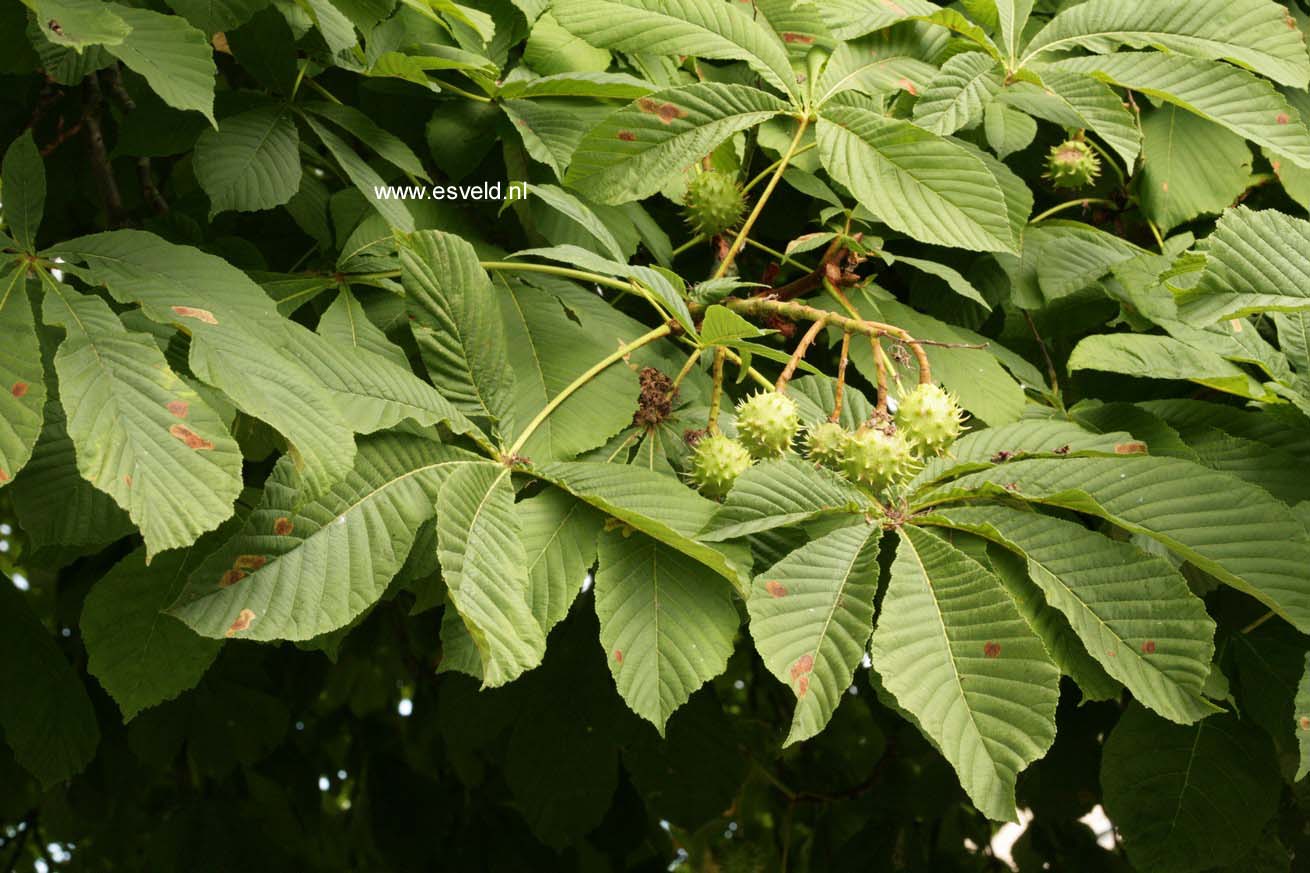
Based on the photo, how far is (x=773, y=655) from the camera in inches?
44.1

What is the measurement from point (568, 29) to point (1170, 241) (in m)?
0.98

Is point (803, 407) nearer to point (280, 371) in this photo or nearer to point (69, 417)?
point (280, 371)

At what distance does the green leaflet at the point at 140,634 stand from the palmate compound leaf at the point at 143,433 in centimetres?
25

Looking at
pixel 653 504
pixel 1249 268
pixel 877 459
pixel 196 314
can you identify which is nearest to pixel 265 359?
pixel 196 314

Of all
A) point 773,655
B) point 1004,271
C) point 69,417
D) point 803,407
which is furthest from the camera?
point 1004,271

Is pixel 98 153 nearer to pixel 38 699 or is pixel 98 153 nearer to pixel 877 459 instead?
pixel 38 699

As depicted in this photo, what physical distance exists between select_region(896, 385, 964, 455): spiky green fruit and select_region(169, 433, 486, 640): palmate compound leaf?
509mm

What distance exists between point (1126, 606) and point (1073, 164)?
91 cm

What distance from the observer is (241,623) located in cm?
107

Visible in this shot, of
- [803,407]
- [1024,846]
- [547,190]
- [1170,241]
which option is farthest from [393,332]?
[1024,846]

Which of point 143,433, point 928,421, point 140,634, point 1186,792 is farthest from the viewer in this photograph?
point 1186,792

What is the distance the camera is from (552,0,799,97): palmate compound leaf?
159cm

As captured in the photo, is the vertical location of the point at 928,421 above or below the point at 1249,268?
below

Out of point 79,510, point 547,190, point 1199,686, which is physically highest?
point 547,190
